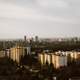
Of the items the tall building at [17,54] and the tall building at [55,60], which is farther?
the tall building at [17,54]

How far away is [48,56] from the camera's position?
12047 mm

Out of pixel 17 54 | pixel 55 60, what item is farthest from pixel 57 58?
pixel 17 54

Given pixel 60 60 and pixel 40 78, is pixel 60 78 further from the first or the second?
pixel 60 60

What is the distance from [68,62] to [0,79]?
540cm

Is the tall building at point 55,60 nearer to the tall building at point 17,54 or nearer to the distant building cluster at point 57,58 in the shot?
the distant building cluster at point 57,58

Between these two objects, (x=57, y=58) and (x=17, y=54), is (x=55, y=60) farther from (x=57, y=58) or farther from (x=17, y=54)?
(x=17, y=54)

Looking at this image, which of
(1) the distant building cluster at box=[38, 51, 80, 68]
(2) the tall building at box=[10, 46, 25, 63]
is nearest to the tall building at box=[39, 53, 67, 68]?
(1) the distant building cluster at box=[38, 51, 80, 68]

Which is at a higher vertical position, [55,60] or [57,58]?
[57,58]

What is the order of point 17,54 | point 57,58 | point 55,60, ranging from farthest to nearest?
point 17,54 → point 55,60 → point 57,58

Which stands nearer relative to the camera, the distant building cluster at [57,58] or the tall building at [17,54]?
the distant building cluster at [57,58]

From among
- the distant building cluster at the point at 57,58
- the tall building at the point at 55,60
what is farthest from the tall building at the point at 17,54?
the tall building at the point at 55,60

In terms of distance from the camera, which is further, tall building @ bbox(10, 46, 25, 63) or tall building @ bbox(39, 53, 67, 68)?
tall building @ bbox(10, 46, 25, 63)

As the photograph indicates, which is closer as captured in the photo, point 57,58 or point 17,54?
point 57,58

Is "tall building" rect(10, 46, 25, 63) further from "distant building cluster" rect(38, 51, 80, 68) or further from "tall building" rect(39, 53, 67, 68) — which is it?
"tall building" rect(39, 53, 67, 68)
